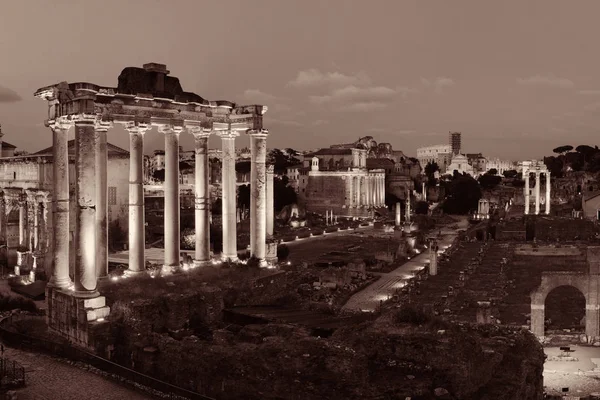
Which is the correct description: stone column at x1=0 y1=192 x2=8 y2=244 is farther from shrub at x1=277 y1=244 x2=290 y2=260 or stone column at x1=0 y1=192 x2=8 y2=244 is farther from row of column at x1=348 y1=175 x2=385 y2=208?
row of column at x1=348 y1=175 x2=385 y2=208

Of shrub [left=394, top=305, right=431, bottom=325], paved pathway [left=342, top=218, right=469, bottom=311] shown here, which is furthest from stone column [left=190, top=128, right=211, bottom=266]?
shrub [left=394, top=305, right=431, bottom=325]

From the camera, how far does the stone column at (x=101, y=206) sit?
59.0ft

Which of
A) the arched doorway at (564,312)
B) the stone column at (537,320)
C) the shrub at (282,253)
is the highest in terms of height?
the shrub at (282,253)

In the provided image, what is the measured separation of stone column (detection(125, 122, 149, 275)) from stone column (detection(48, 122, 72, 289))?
2211mm

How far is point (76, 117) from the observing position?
1519cm

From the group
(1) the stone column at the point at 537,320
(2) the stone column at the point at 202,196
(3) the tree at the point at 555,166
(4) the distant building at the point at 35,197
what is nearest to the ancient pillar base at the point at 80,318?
(2) the stone column at the point at 202,196

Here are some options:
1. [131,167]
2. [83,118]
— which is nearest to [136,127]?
[131,167]

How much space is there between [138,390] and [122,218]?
33.0 meters

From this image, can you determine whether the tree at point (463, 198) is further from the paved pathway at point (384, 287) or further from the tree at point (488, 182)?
the paved pathway at point (384, 287)

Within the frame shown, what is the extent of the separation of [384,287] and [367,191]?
224 ft

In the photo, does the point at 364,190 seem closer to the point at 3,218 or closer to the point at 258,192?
the point at 3,218

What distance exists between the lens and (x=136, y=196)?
18.4m

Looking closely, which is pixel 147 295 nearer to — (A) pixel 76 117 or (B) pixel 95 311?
(B) pixel 95 311

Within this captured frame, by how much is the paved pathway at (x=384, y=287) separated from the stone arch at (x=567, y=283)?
6.29 metres
